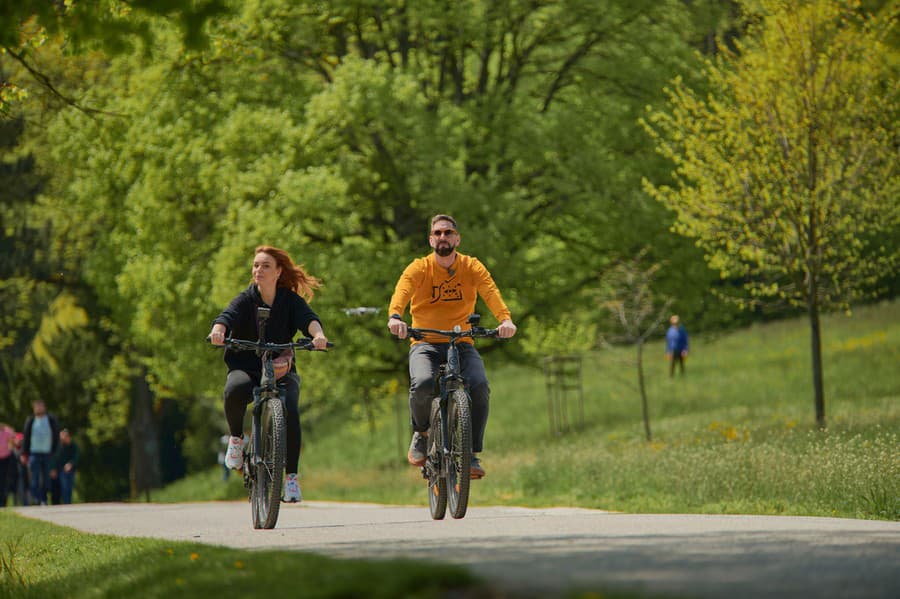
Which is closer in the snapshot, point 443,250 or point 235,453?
point 235,453

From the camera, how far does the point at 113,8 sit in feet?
35.0

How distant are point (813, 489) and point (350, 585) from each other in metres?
7.34

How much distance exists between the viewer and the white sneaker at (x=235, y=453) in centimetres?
948

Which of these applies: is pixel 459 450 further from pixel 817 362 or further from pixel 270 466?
pixel 817 362

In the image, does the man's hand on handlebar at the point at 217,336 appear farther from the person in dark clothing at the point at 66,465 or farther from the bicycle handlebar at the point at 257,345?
the person in dark clothing at the point at 66,465

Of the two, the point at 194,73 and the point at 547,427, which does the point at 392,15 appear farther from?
the point at 547,427

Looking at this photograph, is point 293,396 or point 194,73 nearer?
point 293,396

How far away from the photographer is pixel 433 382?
9.53 m

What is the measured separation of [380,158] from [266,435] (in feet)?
46.4

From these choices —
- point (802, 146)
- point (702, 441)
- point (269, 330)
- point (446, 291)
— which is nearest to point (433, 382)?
point (446, 291)

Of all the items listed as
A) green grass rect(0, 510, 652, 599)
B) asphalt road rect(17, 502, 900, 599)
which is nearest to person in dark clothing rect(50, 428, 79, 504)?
asphalt road rect(17, 502, 900, 599)

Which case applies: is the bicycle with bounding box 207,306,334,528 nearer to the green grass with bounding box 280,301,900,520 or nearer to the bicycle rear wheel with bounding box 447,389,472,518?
the bicycle rear wheel with bounding box 447,389,472,518

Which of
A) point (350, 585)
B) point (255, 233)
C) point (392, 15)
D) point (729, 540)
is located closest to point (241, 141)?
point (255, 233)

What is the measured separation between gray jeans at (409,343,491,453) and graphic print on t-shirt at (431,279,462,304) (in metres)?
0.35
